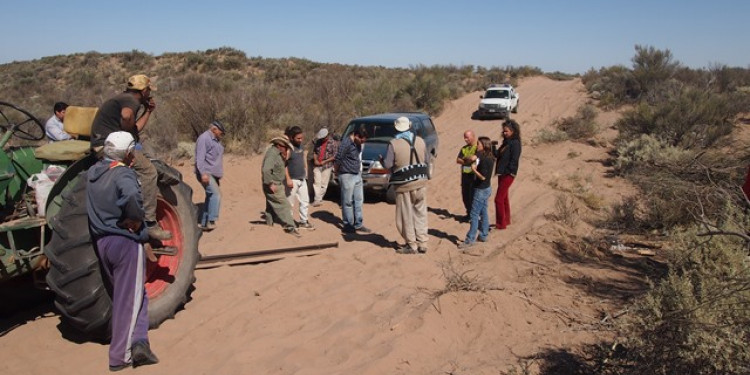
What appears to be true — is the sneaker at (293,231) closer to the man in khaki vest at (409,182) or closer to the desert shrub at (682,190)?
the man in khaki vest at (409,182)

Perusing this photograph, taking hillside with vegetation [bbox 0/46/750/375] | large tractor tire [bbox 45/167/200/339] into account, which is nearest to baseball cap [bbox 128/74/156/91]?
large tractor tire [bbox 45/167/200/339]

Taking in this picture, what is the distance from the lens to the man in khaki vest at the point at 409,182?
6.81 metres

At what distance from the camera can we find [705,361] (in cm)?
309

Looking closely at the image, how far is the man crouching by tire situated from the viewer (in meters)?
3.75

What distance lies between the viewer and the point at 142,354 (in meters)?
3.91

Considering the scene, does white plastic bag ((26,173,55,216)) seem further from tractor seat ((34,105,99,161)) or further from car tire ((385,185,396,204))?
car tire ((385,185,396,204))

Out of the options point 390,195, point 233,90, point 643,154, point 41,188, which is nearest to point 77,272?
point 41,188

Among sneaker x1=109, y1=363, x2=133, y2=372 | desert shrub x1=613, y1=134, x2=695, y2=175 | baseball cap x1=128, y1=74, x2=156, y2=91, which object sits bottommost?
sneaker x1=109, y1=363, x2=133, y2=372

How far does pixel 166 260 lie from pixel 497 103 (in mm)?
20274

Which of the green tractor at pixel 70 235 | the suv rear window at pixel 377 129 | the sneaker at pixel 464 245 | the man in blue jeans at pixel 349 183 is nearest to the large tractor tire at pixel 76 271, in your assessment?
the green tractor at pixel 70 235

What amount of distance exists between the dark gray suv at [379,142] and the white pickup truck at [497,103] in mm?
10851

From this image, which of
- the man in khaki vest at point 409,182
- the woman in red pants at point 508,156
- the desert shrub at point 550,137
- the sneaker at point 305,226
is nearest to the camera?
the man in khaki vest at point 409,182

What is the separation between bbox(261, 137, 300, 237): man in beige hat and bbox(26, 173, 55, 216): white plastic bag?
3.51 metres

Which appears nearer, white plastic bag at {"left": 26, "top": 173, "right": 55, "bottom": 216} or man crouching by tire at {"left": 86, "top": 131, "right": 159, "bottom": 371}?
man crouching by tire at {"left": 86, "top": 131, "right": 159, "bottom": 371}
